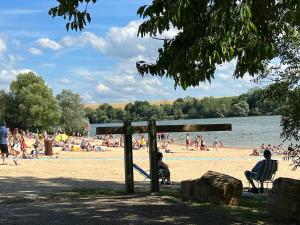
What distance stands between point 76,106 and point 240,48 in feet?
291

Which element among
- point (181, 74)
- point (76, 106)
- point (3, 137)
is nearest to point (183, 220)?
point (181, 74)

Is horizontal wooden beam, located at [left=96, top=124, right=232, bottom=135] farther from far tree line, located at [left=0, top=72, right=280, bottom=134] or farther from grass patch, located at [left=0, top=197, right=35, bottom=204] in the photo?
far tree line, located at [left=0, top=72, right=280, bottom=134]

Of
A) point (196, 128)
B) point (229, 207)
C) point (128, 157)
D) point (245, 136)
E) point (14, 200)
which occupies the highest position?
point (245, 136)

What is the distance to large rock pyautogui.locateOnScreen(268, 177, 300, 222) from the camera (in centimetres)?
704

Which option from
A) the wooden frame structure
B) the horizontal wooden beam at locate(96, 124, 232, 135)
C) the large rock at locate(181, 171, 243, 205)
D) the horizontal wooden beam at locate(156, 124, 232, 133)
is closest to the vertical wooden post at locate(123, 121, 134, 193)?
the wooden frame structure

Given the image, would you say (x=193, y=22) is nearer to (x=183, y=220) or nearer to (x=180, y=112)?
(x=183, y=220)

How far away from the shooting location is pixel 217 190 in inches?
333

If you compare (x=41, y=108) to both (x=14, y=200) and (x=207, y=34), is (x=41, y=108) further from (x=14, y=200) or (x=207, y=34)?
(x=207, y=34)

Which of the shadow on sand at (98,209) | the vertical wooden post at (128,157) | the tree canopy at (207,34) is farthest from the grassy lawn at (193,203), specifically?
the tree canopy at (207,34)

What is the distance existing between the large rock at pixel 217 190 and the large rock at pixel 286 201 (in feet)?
4.41

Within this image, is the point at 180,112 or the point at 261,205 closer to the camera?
the point at 261,205

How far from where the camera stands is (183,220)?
684cm

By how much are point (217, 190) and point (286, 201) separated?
5.26 feet

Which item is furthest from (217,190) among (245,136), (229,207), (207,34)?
(245,136)
